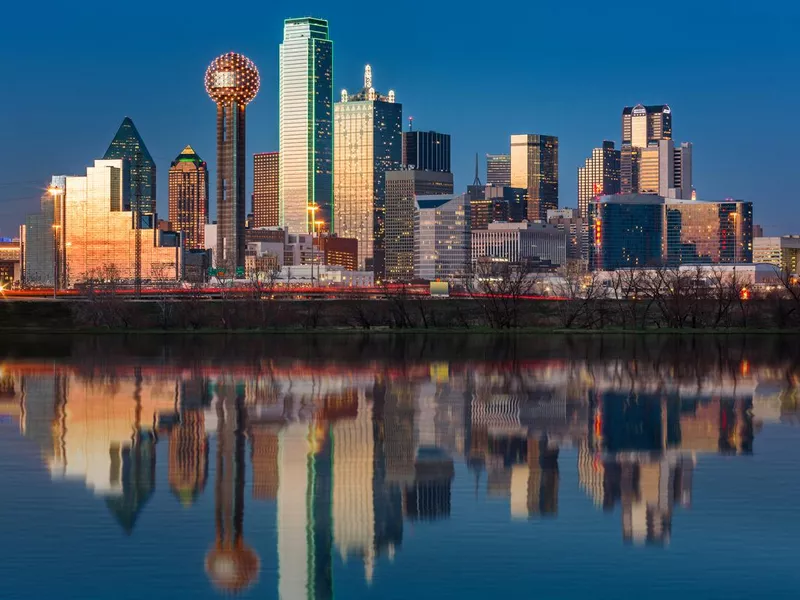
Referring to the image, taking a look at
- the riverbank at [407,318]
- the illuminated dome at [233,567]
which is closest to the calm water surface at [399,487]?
the illuminated dome at [233,567]

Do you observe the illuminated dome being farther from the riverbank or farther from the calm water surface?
the riverbank

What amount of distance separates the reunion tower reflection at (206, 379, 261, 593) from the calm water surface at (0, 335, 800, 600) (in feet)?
0.17

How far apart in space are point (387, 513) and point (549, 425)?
10.7 metres

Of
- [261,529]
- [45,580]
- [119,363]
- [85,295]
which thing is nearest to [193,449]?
[261,529]

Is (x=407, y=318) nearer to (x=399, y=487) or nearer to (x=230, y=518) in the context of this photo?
(x=399, y=487)

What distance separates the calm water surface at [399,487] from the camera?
16078 mm

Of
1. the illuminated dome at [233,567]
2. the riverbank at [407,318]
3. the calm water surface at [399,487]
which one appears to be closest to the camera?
the illuminated dome at [233,567]

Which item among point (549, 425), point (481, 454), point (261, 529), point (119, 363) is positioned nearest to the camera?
point (261, 529)

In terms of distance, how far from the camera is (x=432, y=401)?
34.9 meters

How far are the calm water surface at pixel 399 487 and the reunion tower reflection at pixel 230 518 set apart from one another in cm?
5

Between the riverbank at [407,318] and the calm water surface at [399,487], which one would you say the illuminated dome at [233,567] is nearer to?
the calm water surface at [399,487]

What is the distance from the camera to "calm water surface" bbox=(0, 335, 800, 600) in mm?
16078

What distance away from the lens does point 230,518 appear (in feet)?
63.0

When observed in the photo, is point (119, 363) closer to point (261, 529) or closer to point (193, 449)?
point (193, 449)
